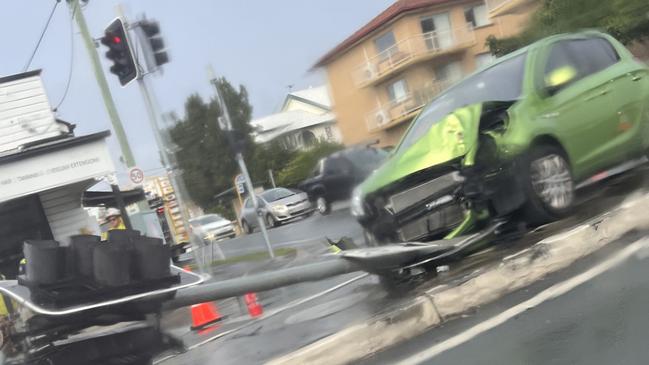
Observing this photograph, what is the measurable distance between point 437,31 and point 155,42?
164 inches

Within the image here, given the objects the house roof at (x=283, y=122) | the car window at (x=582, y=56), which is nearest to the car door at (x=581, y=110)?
the car window at (x=582, y=56)

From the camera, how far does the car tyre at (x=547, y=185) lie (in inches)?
217

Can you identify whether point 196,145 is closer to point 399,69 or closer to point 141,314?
point 399,69

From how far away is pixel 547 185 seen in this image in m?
5.66

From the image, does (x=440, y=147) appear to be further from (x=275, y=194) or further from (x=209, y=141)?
(x=209, y=141)

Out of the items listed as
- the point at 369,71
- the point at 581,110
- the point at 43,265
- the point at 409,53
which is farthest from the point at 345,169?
the point at 43,265

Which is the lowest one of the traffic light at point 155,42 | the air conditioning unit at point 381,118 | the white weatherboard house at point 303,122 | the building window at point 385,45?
the air conditioning unit at point 381,118

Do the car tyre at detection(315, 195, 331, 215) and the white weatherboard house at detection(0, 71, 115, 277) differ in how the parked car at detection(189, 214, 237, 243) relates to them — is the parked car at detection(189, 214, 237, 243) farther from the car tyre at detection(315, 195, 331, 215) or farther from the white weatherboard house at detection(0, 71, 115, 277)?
the car tyre at detection(315, 195, 331, 215)

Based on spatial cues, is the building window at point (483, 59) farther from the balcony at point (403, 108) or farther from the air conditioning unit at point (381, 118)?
the air conditioning unit at point (381, 118)

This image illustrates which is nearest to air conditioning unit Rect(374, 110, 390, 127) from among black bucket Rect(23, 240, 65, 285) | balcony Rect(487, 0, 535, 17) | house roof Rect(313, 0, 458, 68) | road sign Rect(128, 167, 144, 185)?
house roof Rect(313, 0, 458, 68)

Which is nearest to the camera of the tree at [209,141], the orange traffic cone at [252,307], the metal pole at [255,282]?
the metal pole at [255,282]

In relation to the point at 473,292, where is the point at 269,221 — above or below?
above

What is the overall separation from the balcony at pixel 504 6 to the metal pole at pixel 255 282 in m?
4.27

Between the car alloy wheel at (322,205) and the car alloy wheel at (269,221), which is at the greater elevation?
the car alloy wheel at (322,205)
